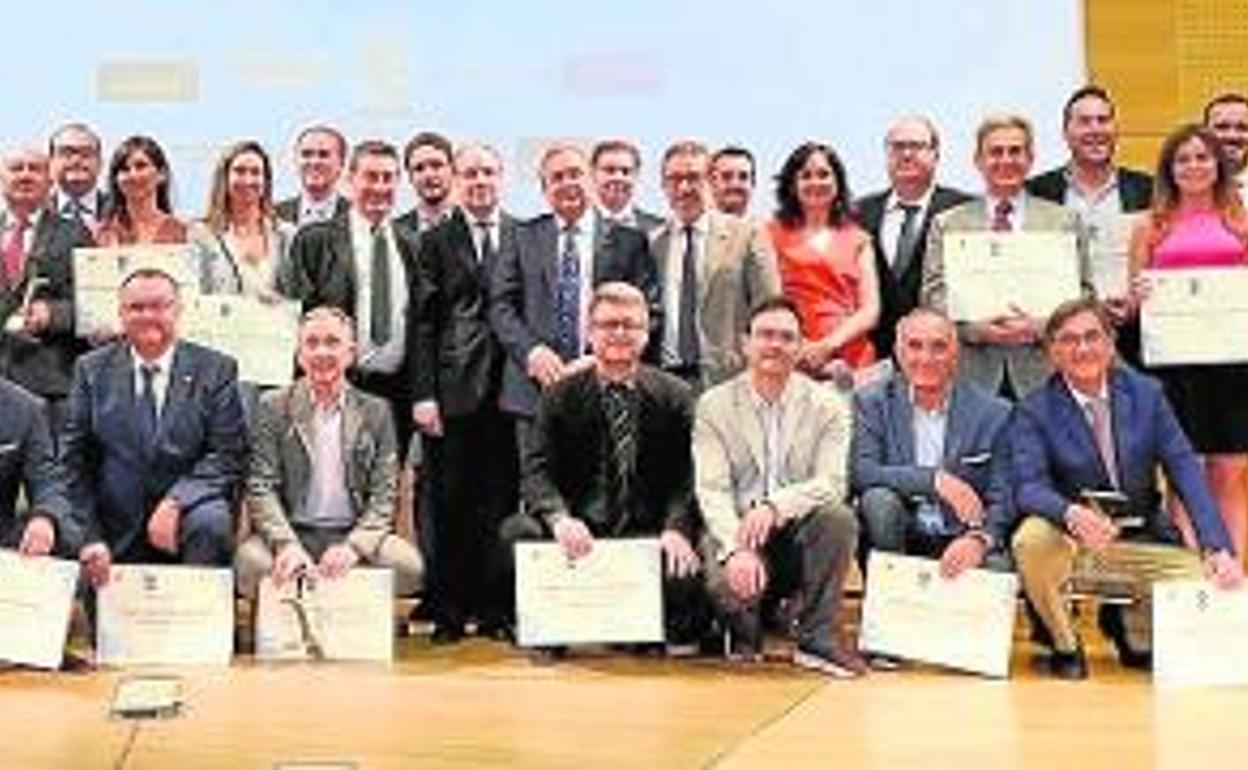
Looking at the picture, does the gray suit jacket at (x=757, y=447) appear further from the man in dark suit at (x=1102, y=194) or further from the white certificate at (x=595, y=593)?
the man in dark suit at (x=1102, y=194)

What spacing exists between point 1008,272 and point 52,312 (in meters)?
3.08

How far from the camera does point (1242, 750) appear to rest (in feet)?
15.8

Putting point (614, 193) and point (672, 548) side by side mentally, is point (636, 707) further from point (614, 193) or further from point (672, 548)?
point (614, 193)

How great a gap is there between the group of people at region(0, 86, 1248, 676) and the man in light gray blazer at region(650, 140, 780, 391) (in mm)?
11

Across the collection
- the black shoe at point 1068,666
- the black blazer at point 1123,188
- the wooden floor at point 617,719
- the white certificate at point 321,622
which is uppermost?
the black blazer at point 1123,188

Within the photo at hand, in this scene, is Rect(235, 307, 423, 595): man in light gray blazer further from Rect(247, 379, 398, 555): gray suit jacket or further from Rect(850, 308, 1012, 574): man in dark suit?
Rect(850, 308, 1012, 574): man in dark suit

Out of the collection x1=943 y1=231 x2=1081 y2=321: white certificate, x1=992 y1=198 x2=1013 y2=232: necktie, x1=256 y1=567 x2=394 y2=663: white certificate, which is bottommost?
x1=256 y1=567 x2=394 y2=663: white certificate

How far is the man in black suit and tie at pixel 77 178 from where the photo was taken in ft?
22.2

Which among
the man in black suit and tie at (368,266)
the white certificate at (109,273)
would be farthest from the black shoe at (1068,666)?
the white certificate at (109,273)

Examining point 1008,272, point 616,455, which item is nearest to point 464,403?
point 616,455

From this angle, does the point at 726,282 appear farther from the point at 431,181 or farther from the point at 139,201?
the point at 139,201

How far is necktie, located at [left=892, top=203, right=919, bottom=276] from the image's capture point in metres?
6.55

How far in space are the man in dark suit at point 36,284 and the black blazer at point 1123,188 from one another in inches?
123

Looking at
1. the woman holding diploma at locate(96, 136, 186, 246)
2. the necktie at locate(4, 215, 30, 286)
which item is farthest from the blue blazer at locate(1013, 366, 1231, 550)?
the necktie at locate(4, 215, 30, 286)
